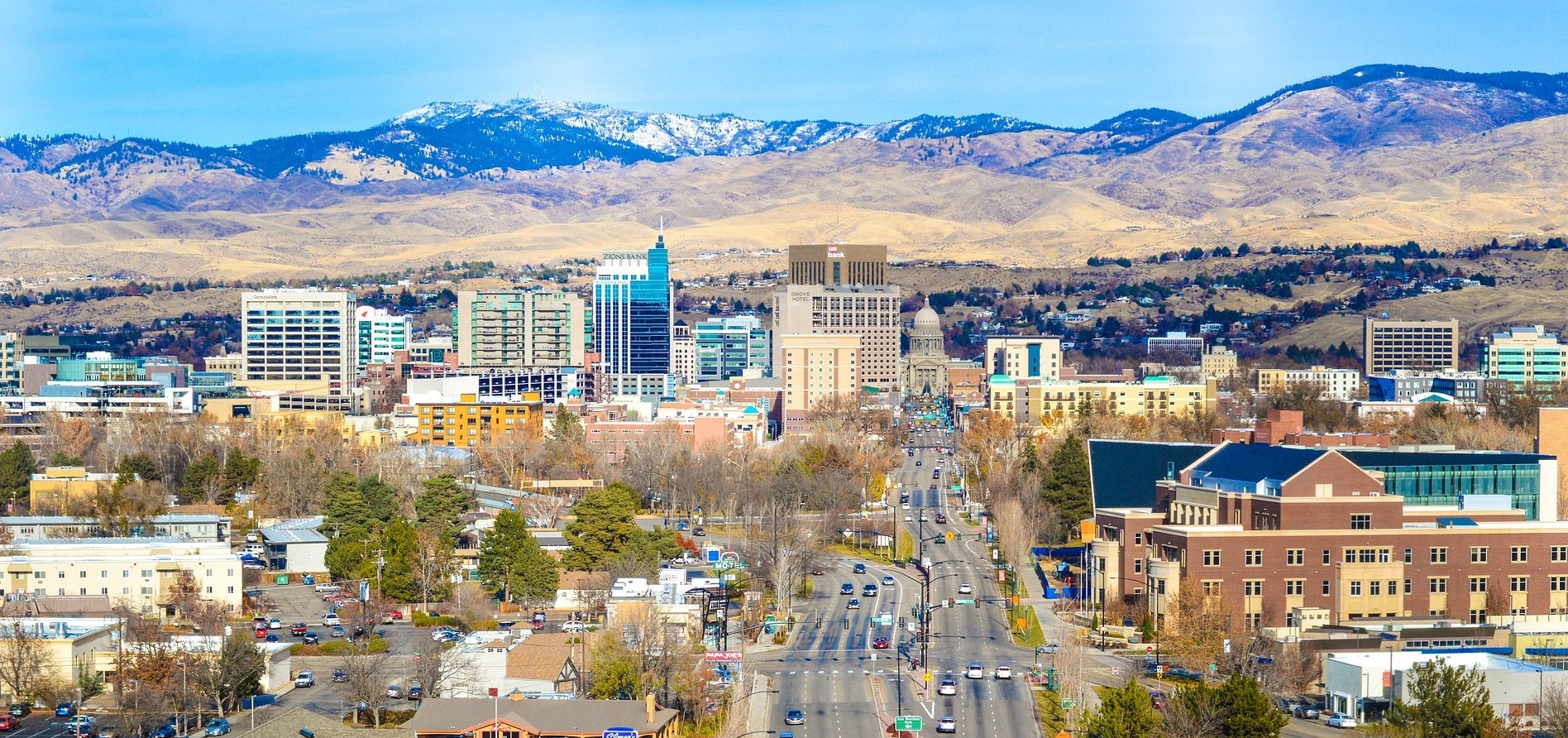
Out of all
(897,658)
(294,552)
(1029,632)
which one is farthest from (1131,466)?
(294,552)

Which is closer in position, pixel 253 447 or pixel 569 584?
pixel 569 584

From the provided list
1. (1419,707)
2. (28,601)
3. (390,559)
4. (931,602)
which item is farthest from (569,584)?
(1419,707)

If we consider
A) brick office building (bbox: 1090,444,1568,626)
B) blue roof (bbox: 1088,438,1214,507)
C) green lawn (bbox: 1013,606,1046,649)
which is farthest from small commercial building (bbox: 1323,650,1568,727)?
blue roof (bbox: 1088,438,1214,507)

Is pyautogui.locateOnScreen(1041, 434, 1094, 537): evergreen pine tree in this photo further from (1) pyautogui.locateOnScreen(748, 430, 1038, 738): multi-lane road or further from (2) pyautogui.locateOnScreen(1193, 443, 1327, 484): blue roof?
(2) pyautogui.locateOnScreen(1193, 443, 1327, 484): blue roof

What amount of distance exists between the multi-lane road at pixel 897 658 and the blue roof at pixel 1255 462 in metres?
10.5

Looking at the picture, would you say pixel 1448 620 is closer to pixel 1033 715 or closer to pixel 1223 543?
pixel 1223 543

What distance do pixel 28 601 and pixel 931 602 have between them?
118 ft

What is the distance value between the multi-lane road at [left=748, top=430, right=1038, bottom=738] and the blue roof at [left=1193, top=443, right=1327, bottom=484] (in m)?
Result: 10.5

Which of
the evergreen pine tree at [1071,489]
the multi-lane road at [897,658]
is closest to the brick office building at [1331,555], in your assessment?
the multi-lane road at [897,658]

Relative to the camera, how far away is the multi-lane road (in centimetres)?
7162

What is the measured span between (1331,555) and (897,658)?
60.4ft

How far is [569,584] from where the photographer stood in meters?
99.8

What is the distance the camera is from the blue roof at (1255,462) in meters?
92.2

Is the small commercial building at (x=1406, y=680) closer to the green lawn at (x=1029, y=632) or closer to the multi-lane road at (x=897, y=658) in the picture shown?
the multi-lane road at (x=897, y=658)
